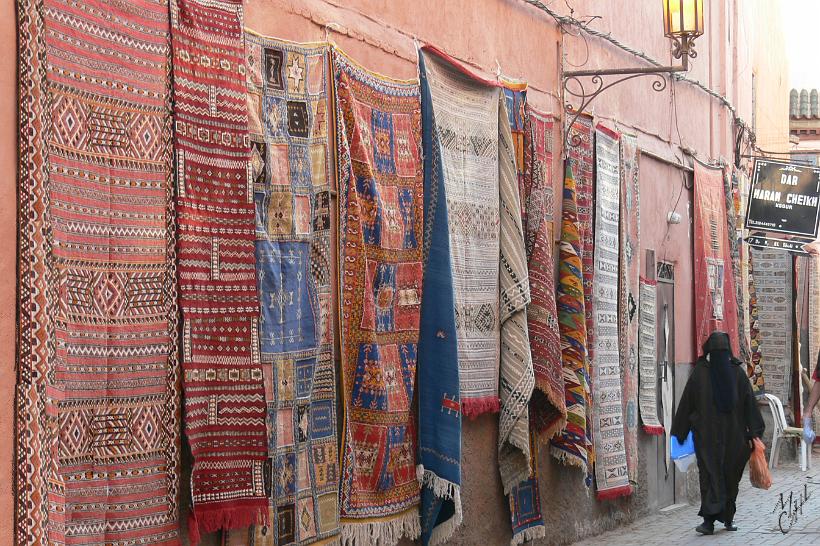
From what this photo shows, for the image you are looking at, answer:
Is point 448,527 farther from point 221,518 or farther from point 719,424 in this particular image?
point 719,424

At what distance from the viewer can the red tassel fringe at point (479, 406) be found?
791 centimetres

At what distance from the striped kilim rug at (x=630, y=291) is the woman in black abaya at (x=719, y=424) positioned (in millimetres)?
405

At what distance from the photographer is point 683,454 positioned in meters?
12.2

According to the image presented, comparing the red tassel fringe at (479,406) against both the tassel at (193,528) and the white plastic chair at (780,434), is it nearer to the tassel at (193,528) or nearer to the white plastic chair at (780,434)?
the tassel at (193,528)

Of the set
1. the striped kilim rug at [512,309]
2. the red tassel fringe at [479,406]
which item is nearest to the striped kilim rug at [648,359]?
the striped kilim rug at [512,309]

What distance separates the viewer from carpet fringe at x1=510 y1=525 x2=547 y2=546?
871 cm

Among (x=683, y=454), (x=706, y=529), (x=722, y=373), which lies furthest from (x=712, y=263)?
(x=706, y=529)

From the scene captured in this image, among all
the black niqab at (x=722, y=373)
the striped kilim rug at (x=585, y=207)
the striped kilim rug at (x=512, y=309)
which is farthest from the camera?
the black niqab at (x=722, y=373)

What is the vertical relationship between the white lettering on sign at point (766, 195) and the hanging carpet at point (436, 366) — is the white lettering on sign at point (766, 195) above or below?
above

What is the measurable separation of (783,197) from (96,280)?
12166 mm

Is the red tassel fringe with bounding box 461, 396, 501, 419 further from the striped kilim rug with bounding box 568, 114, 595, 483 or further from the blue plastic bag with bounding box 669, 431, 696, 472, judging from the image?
the blue plastic bag with bounding box 669, 431, 696, 472

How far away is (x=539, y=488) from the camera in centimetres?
924

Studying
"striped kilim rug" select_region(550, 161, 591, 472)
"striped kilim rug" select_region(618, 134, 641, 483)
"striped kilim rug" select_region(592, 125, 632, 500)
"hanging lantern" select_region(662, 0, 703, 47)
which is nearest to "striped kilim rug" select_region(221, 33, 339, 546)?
"striped kilim rug" select_region(550, 161, 591, 472)

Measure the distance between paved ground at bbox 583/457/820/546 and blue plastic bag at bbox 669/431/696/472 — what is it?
0.45 metres
